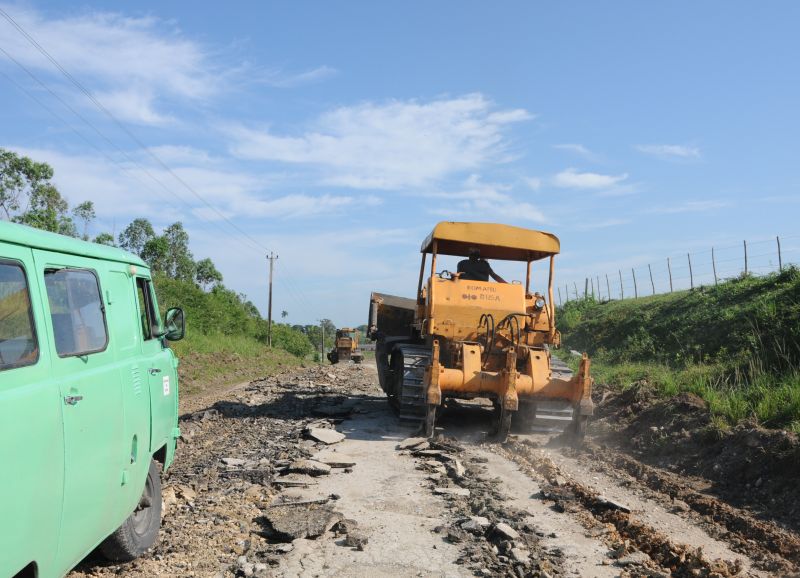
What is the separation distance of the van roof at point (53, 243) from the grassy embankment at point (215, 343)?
1506 centimetres

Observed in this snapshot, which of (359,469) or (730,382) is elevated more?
(730,382)

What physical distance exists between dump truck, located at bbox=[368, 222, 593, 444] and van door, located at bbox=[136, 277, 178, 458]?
4.78m

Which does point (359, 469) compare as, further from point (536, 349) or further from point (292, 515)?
point (536, 349)

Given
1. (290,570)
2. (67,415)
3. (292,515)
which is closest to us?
(67,415)

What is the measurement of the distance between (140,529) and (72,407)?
2.02 metres

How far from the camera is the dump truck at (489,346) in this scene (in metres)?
10.5

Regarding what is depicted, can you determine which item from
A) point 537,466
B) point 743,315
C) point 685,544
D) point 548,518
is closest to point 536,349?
point 537,466

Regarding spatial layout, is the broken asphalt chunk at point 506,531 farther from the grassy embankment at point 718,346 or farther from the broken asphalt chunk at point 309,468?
the grassy embankment at point 718,346

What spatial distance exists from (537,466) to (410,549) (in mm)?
3739

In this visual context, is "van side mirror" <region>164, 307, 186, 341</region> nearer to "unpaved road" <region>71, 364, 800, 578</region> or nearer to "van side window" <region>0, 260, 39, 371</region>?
"unpaved road" <region>71, 364, 800, 578</region>

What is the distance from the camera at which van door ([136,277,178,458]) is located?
17.7 feet

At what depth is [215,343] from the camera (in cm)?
3161

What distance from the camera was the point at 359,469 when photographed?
8.60 m

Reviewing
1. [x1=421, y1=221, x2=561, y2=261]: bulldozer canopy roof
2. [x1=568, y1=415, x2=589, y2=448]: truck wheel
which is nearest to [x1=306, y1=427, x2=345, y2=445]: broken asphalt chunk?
[x1=568, y1=415, x2=589, y2=448]: truck wheel
